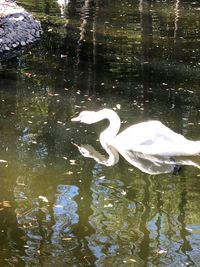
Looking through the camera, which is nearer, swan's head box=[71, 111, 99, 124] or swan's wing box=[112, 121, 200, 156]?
swan's wing box=[112, 121, 200, 156]

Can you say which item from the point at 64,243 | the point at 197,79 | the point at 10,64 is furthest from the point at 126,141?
the point at 10,64

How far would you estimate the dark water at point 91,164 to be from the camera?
18.9 ft

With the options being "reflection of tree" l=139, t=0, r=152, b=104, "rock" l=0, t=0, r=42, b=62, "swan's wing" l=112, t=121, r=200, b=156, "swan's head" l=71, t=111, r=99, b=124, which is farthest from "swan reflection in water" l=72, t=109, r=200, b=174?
"rock" l=0, t=0, r=42, b=62

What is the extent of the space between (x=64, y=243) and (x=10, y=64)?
8.80 metres

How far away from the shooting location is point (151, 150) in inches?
316

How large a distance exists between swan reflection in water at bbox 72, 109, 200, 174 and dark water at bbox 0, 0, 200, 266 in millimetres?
207

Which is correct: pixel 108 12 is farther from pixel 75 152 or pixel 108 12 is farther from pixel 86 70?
pixel 75 152

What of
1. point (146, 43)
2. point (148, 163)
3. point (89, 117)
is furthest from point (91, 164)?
point (146, 43)

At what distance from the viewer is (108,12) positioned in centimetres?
2316

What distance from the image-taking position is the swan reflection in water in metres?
7.85

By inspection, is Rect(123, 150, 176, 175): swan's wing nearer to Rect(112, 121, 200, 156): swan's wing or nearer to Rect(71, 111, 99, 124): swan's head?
Rect(112, 121, 200, 156): swan's wing

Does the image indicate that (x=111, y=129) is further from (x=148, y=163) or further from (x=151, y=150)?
(x=148, y=163)

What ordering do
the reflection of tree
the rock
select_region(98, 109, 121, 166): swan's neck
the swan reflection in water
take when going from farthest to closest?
the rock → the reflection of tree → select_region(98, 109, 121, 166): swan's neck → the swan reflection in water

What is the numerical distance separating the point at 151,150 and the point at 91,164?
3.04ft
